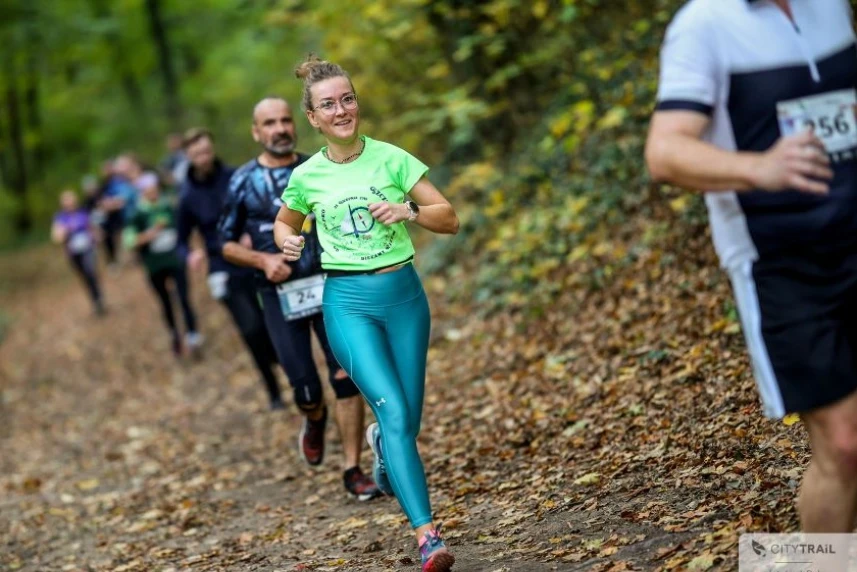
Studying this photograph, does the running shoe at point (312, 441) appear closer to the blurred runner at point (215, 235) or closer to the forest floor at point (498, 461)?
the forest floor at point (498, 461)

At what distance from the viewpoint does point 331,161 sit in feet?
17.8

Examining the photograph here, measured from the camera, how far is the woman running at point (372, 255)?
5250 mm

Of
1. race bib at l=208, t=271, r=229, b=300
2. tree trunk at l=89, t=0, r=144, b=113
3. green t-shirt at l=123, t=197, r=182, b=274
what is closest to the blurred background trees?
race bib at l=208, t=271, r=229, b=300

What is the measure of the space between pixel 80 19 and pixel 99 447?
2153 cm

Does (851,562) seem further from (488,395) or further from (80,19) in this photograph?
(80,19)

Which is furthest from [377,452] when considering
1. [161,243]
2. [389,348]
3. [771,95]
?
[161,243]

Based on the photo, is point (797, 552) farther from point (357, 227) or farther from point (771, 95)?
point (357, 227)

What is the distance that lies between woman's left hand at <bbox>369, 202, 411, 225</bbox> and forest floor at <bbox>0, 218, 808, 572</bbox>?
1.60 meters

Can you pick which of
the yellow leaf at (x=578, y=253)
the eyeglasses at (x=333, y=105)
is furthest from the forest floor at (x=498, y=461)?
the eyeglasses at (x=333, y=105)

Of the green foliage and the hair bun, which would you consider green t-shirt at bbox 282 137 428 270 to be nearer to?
the hair bun

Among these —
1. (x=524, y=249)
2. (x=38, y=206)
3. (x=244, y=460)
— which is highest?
(x=38, y=206)

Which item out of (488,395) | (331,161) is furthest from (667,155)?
(488,395)

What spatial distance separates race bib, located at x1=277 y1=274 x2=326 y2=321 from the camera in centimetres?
729

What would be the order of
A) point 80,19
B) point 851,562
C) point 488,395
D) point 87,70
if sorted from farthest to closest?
point 87,70 < point 80,19 < point 488,395 < point 851,562
